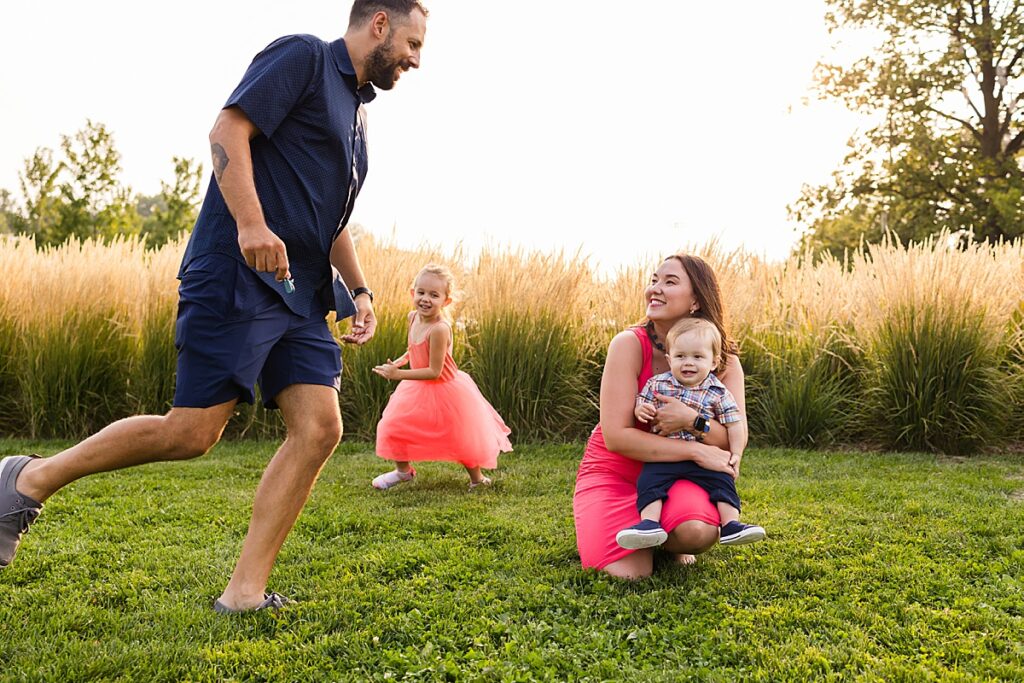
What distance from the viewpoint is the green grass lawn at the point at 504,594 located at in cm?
237

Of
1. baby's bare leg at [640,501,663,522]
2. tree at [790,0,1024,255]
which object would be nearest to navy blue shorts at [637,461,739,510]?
baby's bare leg at [640,501,663,522]

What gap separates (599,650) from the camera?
8.10ft

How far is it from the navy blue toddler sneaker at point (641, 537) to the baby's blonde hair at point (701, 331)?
66 centimetres

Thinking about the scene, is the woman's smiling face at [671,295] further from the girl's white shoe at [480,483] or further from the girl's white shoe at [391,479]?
the girl's white shoe at [391,479]

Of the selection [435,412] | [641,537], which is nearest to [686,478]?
[641,537]

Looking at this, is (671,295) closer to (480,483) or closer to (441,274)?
(441,274)

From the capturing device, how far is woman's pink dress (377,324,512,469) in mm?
4660

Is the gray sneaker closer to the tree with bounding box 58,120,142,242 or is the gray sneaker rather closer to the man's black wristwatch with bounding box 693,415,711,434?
the man's black wristwatch with bounding box 693,415,711,434

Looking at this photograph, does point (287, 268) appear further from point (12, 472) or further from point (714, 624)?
point (714, 624)

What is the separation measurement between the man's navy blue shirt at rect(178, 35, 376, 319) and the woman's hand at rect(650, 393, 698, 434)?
1.25 m

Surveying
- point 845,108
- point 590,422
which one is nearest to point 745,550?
point 590,422

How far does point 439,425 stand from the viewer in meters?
4.68

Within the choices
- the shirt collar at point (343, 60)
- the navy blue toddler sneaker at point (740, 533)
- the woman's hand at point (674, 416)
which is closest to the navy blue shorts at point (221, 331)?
the shirt collar at point (343, 60)

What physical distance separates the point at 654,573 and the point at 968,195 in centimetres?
1678
